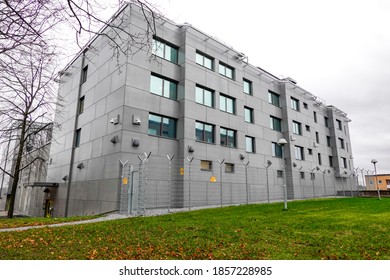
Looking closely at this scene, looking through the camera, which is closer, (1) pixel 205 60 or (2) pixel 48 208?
(1) pixel 205 60

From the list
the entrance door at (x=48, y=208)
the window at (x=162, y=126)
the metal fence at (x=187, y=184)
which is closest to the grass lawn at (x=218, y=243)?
the metal fence at (x=187, y=184)

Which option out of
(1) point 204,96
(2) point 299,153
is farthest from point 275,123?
(1) point 204,96

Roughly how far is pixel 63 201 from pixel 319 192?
84.8ft

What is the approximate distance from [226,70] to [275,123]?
8537mm

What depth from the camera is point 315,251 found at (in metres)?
4.65

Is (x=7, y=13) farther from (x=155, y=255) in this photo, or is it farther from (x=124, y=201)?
(x=124, y=201)

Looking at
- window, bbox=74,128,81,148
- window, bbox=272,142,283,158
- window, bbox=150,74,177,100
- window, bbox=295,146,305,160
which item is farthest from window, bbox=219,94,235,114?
window, bbox=74,128,81,148

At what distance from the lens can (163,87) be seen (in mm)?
16547

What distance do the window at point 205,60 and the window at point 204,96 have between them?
82.4 inches

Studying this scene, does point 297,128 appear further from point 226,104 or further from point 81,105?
point 81,105

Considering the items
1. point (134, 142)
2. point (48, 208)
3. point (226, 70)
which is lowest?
point (48, 208)

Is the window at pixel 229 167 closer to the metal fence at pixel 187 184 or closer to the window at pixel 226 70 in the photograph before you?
the metal fence at pixel 187 184

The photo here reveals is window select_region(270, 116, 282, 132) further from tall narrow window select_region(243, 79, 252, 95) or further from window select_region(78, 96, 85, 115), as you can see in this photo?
window select_region(78, 96, 85, 115)

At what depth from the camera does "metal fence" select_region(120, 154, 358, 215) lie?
13.0m
